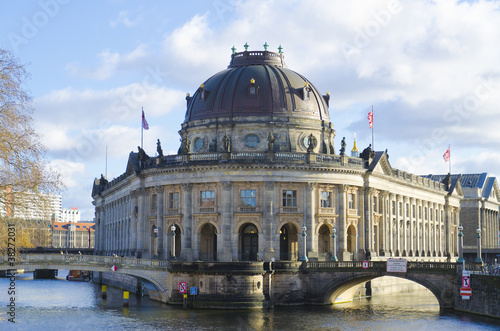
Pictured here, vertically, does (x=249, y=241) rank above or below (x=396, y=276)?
above

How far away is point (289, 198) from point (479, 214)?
7921 cm

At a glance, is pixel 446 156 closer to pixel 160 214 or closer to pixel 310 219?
pixel 310 219

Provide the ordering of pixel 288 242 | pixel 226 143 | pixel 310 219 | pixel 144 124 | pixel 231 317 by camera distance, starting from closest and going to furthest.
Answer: pixel 231 317 < pixel 310 219 < pixel 226 143 < pixel 288 242 < pixel 144 124

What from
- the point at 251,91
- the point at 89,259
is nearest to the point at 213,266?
the point at 89,259

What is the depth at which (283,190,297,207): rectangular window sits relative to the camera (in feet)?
278

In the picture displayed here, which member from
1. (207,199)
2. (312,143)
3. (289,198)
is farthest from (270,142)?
(207,199)

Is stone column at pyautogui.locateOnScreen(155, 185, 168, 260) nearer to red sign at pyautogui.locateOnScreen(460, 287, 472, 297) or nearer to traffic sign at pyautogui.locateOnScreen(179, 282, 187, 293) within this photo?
traffic sign at pyautogui.locateOnScreen(179, 282, 187, 293)

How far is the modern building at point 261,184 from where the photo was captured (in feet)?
275

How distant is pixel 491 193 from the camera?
15988 cm

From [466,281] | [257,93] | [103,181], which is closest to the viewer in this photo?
[466,281]

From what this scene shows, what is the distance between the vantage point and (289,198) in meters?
84.9

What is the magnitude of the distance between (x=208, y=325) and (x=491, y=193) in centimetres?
11391

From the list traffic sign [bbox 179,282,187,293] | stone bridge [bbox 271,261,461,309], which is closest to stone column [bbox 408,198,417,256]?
stone bridge [bbox 271,261,461,309]

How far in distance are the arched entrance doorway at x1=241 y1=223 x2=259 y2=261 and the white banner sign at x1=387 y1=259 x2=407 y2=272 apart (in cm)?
2100
